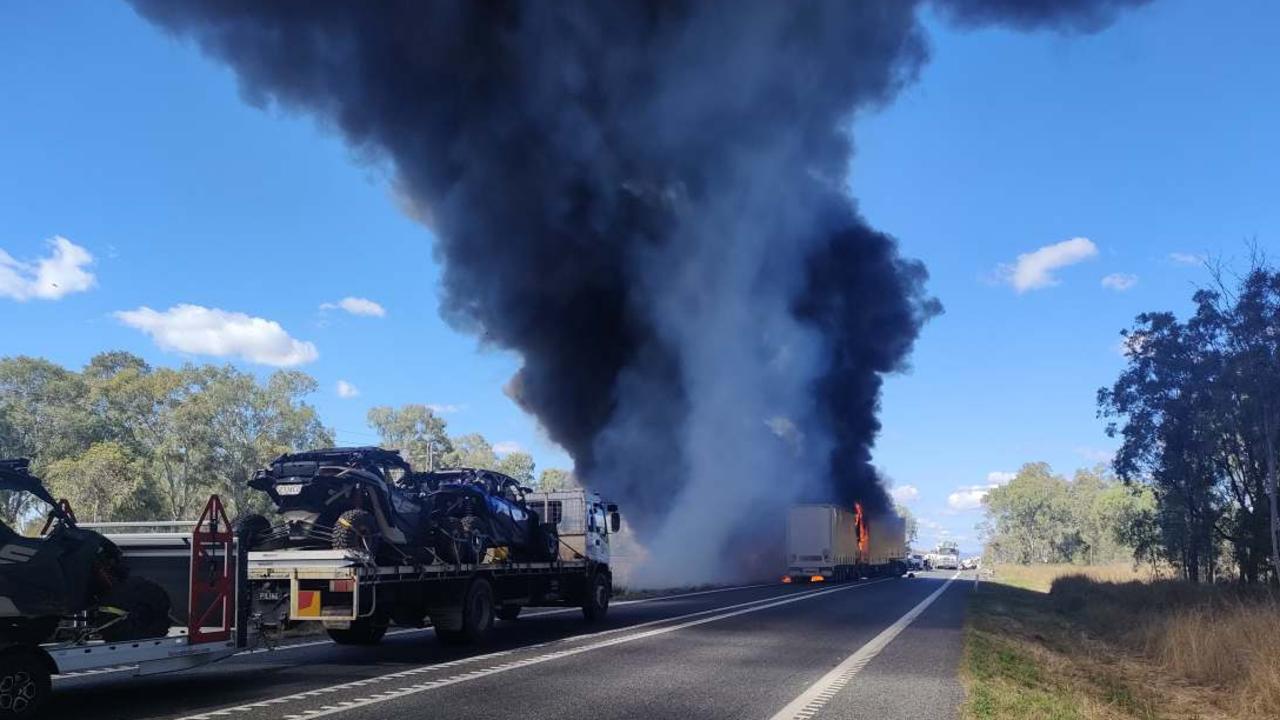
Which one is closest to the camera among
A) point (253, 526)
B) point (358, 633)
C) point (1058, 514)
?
point (253, 526)

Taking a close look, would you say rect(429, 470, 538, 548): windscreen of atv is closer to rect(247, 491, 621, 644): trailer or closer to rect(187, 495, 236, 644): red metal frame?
rect(247, 491, 621, 644): trailer

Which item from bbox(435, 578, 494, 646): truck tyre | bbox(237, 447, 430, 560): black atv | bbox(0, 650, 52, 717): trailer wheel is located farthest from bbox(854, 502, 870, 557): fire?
bbox(0, 650, 52, 717): trailer wheel

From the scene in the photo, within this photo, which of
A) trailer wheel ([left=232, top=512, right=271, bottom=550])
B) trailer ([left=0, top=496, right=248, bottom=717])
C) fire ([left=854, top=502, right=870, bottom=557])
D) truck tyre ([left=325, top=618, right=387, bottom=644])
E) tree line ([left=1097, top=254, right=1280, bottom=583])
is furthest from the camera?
fire ([left=854, top=502, right=870, bottom=557])

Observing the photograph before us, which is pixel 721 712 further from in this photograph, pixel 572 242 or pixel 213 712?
pixel 572 242

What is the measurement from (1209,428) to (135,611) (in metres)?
37.8

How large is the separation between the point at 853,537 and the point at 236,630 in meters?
37.6

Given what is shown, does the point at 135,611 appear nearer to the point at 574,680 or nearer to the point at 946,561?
the point at 574,680

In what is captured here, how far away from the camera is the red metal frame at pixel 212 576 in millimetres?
8414

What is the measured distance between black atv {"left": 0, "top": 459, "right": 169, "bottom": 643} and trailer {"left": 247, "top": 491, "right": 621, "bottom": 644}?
157 centimetres

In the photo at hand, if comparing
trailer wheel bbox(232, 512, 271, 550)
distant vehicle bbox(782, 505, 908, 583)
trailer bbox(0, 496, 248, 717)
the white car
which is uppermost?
trailer wheel bbox(232, 512, 271, 550)

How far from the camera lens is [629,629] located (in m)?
15.5

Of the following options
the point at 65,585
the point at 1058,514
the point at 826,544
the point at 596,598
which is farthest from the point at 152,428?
the point at 1058,514

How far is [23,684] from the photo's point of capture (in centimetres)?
687

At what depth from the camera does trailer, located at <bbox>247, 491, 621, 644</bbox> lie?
1030 centimetres
